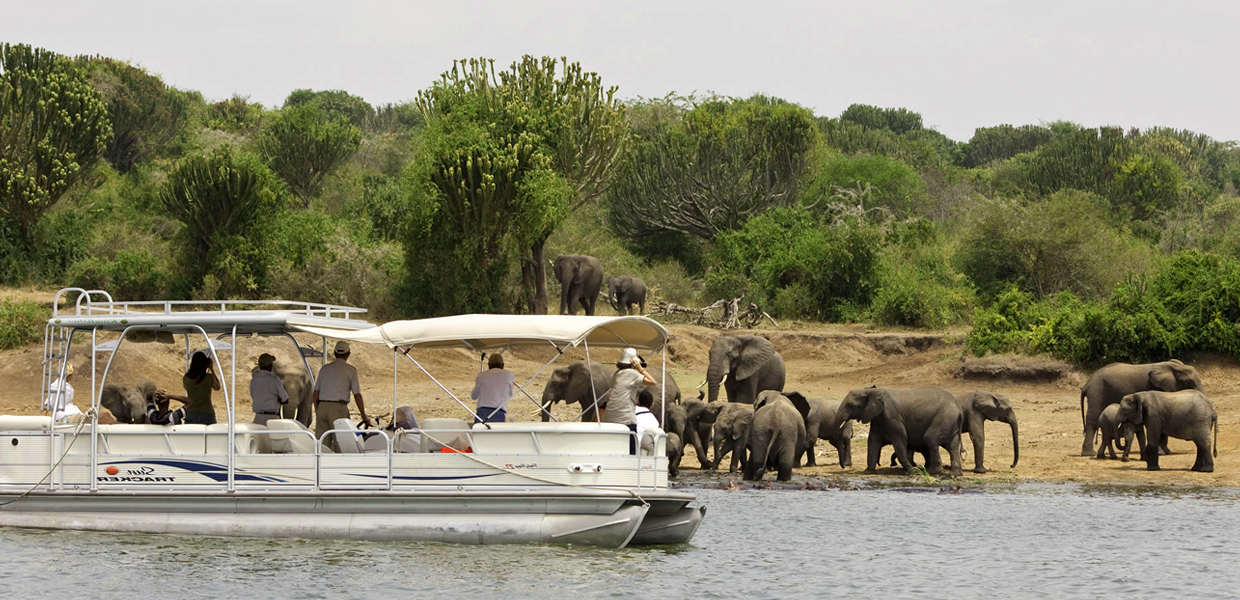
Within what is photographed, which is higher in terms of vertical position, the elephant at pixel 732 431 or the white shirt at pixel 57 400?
the white shirt at pixel 57 400

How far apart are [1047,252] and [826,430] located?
20037 millimetres

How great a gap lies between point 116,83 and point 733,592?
161 ft

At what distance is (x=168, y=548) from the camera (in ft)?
48.3

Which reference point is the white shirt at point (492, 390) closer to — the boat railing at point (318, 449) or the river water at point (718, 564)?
the boat railing at point (318, 449)

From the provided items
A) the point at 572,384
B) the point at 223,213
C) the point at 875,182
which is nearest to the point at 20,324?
the point at 223,213

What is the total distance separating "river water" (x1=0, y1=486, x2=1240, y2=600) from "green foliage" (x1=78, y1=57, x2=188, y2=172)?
145 feet

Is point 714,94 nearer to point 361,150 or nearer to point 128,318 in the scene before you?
point 361,150

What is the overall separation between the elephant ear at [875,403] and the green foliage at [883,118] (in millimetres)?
84207

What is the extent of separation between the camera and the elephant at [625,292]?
40031 mm

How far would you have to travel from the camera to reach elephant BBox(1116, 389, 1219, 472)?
21922 millimetres

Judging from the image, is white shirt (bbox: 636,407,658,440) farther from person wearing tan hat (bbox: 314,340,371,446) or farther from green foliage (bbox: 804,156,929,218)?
green foliage (bbox: 804,156,929,218)

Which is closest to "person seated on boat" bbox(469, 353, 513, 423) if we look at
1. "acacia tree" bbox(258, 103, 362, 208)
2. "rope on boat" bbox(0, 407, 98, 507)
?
"rope on boat" bbox(0, 407, 98, 507)

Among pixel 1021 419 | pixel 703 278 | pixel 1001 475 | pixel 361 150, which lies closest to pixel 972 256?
pixel 703 278

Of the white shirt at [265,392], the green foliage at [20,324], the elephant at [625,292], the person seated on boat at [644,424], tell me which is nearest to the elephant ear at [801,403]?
the person seated on boat at [644,424]
